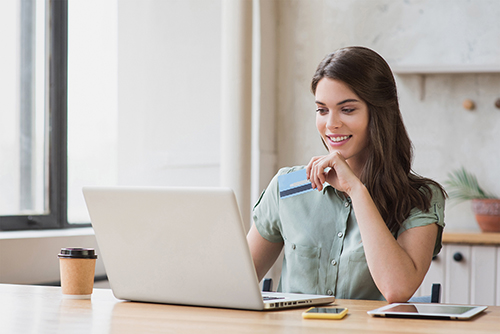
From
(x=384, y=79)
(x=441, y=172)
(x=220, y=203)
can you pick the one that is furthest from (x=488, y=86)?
(x=220, y=203)

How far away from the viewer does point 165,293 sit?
1246 millimetres

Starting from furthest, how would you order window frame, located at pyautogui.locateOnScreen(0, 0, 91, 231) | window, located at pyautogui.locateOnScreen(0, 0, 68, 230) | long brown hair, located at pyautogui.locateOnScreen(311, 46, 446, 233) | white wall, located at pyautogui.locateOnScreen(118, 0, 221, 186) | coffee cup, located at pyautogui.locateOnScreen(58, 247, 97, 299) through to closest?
white wall, located at pyautogui.locateOnScreen(118, 0, 221, 186)
window frame, located at pyautogui.locateOnScreen(0, 0, 91, 231)
window, located at pyautogui.locateOnScreen(0, 0, 68, 230)
long brown hair, located at pyautogui.locateOnScreen(311, 46, 446, 233)
coffee cup, located at pyautogui.locateOnScreen(58, 247, 97, 299)

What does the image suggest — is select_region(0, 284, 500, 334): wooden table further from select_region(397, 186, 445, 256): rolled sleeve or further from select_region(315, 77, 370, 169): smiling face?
select_region(315, 77, 370, 169): smiling face

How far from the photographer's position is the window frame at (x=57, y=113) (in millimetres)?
2785

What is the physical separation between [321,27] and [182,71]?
79cm

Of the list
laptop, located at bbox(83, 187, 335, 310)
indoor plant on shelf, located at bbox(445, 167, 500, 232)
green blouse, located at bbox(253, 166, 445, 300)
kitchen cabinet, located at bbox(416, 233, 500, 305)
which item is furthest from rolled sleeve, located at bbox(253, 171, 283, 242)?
indoor plant on shelf, located at bbox(445, 167, 500, 232)

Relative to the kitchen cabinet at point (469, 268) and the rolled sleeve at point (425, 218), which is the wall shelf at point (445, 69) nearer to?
the kitchen cabinet at point (469, 268)

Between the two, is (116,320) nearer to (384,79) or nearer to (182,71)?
(384,79)

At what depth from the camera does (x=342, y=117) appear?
1631mm

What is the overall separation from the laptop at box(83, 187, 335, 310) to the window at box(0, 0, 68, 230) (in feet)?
4.82

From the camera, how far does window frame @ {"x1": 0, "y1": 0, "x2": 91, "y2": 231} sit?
9.14ft

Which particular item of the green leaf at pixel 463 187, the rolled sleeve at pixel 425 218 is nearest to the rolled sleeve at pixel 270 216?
Result: the rolled sleeve at pixel 425 218

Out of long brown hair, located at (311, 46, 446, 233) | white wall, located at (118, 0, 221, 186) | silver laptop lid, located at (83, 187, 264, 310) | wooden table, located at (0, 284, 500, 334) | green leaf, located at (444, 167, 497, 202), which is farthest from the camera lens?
white wall, located at (118, 0, 221, 186)

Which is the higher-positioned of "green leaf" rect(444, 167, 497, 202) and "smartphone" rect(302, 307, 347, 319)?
"green leaf" rect(444, 167, 497, 202)
